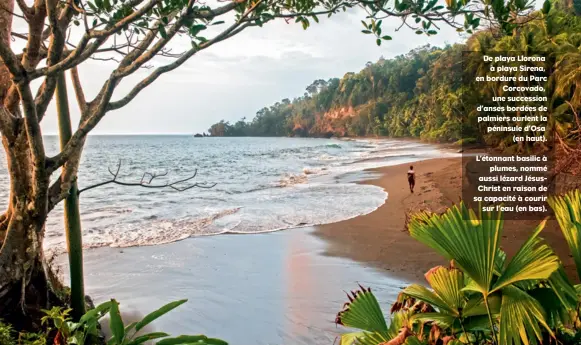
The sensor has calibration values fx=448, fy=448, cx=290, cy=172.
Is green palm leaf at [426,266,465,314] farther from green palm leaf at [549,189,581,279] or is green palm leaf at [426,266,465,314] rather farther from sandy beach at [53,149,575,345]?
sandy beach at [53,149,575,345]

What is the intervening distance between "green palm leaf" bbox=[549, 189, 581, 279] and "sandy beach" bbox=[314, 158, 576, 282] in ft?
11.2

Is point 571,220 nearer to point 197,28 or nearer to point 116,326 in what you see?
point 197,28

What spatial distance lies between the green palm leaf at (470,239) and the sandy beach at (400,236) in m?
3.82

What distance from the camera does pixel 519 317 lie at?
1716 mm

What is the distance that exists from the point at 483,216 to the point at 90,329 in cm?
286

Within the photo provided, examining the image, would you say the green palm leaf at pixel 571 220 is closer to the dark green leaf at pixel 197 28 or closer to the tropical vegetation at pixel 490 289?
the tropical vegetation at pixel 490 289

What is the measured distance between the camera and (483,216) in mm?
1908

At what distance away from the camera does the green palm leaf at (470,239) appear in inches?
69.6

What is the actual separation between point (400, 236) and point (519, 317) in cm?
790

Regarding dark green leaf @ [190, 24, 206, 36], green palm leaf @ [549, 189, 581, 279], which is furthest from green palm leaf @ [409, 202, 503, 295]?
dark green leaf @ [190, 24, 206, 36]

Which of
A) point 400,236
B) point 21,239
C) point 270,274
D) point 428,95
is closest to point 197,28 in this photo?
point 21,239

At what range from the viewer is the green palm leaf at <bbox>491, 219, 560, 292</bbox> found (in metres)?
1.64

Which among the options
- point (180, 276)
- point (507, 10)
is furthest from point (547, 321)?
point (180, 276)

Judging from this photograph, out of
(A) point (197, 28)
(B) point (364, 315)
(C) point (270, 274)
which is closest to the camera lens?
(B) point (364, 315)
